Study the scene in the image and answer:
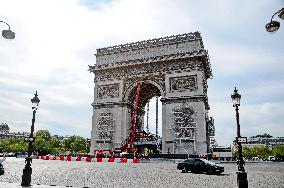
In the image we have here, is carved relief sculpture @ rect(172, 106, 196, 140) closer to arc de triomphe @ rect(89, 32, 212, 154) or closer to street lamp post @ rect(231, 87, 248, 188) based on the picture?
arc de triomphe @ rect(89, 32, 212, 154)

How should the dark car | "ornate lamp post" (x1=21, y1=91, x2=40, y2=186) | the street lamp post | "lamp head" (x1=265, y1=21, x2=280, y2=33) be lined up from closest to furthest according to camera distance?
1. "lamp head" (x1=265, y1=21, x2=280, y2=33)
2. the street lamp post
3. "ornate lamp post" (x1=21, y1=91, x2=40, y2=186)
4. the dark car

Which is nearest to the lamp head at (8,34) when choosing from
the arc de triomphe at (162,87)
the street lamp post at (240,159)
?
the street lamp post at (240,159)

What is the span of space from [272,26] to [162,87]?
35.4m

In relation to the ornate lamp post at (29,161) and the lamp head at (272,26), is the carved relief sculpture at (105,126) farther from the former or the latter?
the lamp head at (272,26)

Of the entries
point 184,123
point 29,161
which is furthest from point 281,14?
point 184,123

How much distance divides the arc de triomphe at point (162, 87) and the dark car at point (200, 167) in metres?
17.8

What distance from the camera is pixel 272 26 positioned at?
8.65 m

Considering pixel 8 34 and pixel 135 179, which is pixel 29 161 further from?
pixel 8 34

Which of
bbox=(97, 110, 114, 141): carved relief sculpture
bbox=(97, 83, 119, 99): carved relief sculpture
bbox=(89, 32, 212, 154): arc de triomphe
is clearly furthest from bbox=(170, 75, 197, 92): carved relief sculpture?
bbox=(97, 110, 114, 141): carved relief sculpture

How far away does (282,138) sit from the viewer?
157375 mm

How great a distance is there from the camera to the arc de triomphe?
40.2m

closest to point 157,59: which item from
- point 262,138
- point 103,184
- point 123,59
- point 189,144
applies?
point 123,59

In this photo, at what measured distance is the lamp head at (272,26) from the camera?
859 centimetres

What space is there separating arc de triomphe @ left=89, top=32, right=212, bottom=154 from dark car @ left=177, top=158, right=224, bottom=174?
17.8 meters
